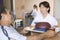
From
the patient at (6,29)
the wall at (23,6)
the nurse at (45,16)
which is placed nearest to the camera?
the patient at (6,29)

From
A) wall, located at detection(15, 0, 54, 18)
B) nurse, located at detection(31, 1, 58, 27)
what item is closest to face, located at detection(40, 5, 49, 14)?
nurse, located at detection(31, 1, 58, 27)

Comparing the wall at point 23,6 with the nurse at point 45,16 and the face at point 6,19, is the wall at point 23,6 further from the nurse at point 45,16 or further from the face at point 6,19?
the face at point 6,19

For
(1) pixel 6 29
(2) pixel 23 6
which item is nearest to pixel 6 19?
(1) pixel 6 29

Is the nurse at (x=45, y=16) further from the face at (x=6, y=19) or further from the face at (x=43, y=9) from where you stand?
the face at (x=6, y=19)

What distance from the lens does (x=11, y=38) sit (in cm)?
146

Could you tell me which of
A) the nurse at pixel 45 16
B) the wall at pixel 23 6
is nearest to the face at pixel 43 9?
the nurse at pixel 45 16

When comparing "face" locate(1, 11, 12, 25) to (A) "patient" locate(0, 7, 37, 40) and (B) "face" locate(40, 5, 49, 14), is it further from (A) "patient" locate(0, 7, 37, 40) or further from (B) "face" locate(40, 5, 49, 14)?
(B) "face" locate(40, 5, 49, 14)

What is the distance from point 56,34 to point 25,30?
43 cm

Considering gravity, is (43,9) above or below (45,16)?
above

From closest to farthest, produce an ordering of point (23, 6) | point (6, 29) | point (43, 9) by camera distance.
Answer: point (6, 29), point (43, 9), point (23, 6)

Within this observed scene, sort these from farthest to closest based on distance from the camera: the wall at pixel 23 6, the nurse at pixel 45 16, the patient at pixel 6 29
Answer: the wall at pixel 23 6, the nurse at pixel 45 16, the patient at pixel 6 29

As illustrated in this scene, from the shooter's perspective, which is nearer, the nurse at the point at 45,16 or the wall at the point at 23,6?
the nurse at the point at 45,16

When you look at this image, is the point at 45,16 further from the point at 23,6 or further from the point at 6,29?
the point at 23,6

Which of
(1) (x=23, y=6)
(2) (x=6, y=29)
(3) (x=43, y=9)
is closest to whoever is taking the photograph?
(2) (x=6, y=29)
